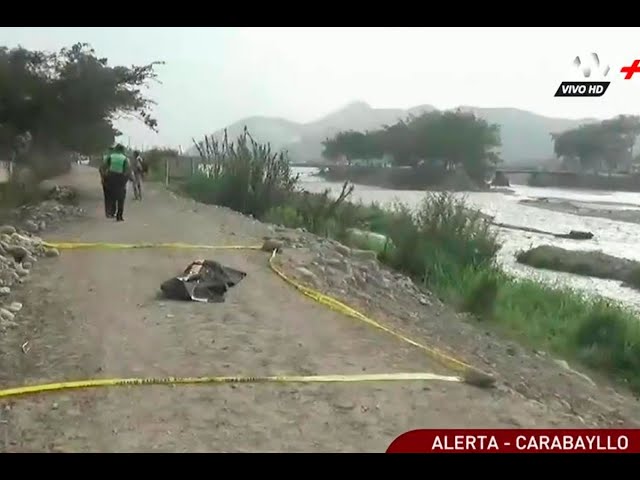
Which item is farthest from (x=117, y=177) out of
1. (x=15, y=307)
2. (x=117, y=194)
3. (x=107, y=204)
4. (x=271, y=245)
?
(x=271, y=245)

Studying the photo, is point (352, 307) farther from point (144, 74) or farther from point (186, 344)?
point (144, 74)

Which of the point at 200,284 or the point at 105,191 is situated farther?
the point at 105,191

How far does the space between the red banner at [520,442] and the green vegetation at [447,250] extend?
189 centimetres

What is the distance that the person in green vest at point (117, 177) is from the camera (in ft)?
13.5

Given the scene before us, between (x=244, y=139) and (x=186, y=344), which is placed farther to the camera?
(x=244, y=139)

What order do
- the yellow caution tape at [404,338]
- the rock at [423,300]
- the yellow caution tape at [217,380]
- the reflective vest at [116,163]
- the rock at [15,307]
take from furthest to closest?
the rock at [423,300] < the reflective vest at [116,163] < the rock at [15,307] < the yellow caution tape at [404,338] < the yellow caution tape at [217,380]

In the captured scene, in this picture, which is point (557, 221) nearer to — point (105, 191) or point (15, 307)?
point (105, 191)

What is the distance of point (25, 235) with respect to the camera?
14.4 ft

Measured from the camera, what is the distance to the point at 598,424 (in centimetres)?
318

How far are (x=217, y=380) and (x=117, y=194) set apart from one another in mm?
1839

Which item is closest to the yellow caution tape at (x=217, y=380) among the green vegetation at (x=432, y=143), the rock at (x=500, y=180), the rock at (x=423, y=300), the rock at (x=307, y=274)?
the rock at (x=500, y=180)

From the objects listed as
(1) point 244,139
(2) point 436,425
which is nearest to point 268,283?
(1) point 244,139

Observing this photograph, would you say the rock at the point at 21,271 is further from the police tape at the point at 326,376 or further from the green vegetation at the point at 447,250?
the green vegetation at the point at 447,250
